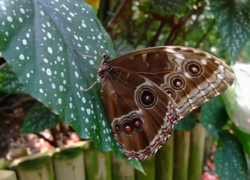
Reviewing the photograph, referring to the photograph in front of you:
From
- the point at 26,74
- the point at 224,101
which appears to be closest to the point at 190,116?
the point at 224,101

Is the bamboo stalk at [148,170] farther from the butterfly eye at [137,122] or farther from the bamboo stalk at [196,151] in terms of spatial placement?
the butterfly eye at [137,122]

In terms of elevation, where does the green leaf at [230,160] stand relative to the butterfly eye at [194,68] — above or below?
below

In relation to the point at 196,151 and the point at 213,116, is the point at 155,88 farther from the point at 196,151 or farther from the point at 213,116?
the point at 196,151

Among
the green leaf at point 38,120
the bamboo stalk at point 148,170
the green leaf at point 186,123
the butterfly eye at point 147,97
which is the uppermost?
the butterfly eye at point 147,97

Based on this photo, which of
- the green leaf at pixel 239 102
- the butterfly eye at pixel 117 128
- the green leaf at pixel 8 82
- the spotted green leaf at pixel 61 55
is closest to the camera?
the spotted green leaf at pixel 61 55

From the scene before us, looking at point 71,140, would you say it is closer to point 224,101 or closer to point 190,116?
point 190,116

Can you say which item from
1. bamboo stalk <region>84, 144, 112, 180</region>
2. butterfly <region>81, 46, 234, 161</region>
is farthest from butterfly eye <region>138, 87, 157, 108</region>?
bamboo stalk <region>84, 144, 112, 180</region>

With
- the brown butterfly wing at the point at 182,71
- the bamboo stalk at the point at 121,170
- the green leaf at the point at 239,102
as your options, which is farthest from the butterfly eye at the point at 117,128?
the green leaf at the point at 239,102
